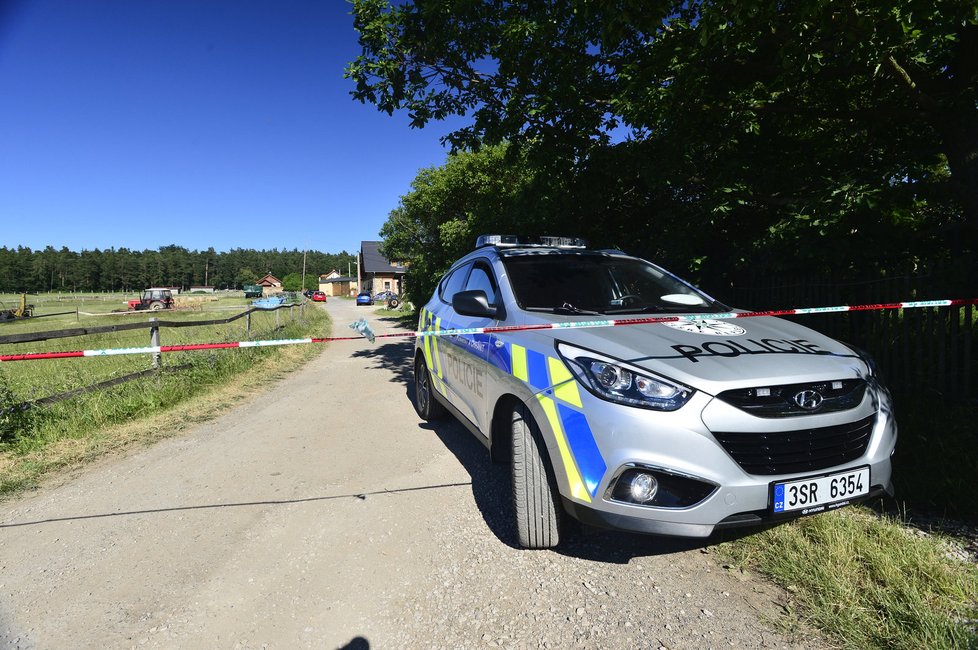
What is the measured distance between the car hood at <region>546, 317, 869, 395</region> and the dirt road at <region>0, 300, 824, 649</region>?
106 centimetres

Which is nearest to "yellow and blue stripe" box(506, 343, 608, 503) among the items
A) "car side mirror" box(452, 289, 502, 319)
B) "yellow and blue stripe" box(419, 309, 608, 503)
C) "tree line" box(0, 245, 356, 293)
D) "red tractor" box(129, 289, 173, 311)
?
"yellow and blue stripe" box(419, 309, 608, 503)

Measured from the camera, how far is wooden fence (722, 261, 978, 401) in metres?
4.21

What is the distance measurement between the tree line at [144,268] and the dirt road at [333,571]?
288 ft

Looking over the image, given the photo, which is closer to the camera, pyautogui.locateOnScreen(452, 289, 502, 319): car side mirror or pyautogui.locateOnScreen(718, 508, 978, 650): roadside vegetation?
pyautogui.locateOnScreen(718, 508, 978, 650): roadside vegetation

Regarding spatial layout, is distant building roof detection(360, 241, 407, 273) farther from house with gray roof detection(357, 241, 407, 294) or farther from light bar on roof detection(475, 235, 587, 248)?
light bar on roof detection(475, 235, 587, 248)

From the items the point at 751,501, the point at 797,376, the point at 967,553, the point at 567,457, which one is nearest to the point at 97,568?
the point at 567,457

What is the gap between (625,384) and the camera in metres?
2.20

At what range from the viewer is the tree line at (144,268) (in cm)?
10162

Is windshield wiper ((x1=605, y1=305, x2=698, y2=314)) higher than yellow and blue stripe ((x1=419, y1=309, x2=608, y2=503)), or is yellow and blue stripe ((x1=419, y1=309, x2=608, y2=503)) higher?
windshield wiper ((x1=605, y1=305, x2=698, y2=314))

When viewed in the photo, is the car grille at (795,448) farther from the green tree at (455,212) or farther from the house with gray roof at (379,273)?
the house with gray roof at (379,273)

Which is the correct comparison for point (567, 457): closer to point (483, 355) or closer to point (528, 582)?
point (528, 582)

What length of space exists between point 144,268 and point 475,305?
463 feet

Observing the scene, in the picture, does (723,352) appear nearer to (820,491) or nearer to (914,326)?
(820,491)

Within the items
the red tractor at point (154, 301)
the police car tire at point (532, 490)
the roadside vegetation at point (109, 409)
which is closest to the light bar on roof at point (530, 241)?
the police car tire at point (532, 490)
